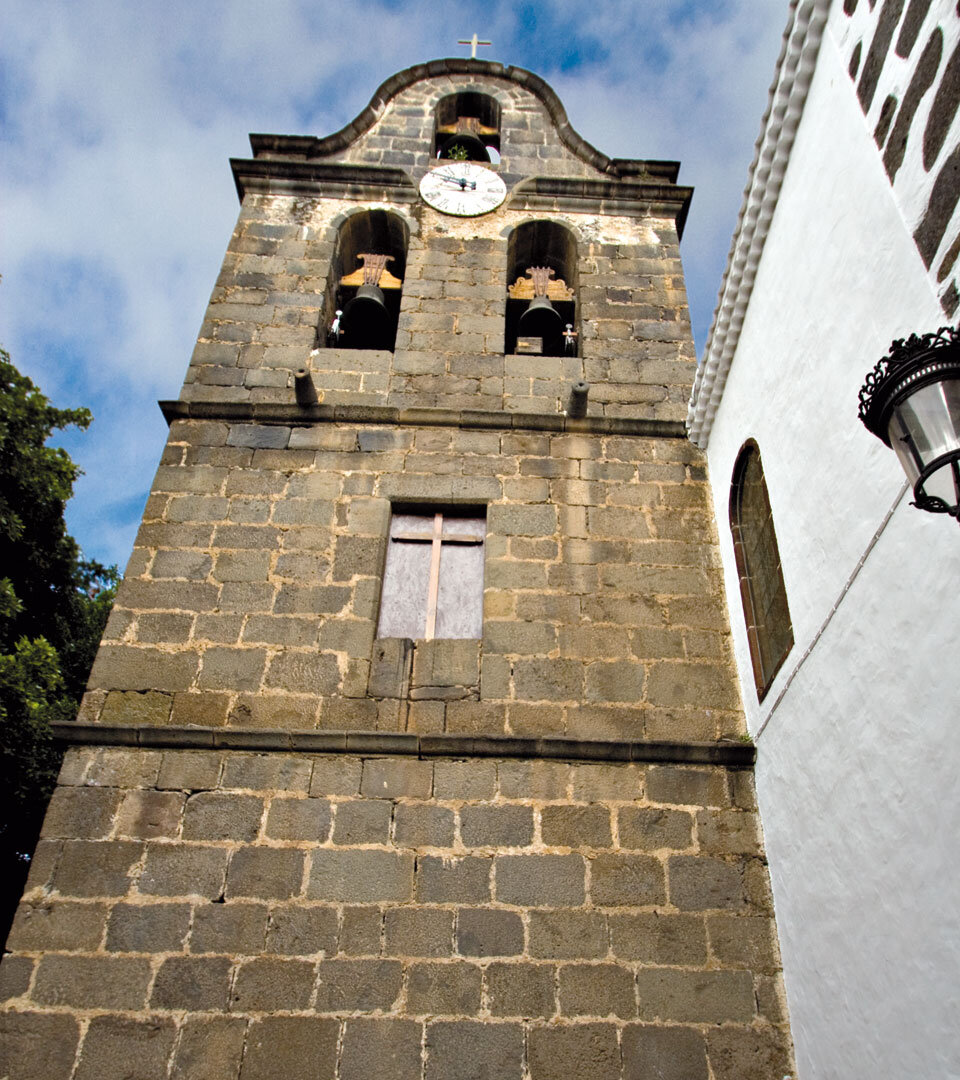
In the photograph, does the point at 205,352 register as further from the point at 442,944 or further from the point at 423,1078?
the point at 423,1078

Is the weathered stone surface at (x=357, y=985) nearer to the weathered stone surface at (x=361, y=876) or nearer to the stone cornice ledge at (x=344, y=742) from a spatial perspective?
the weathered stone surface at (x=361, y=876)

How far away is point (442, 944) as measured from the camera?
4246 mm

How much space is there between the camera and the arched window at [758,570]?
15.6 feet

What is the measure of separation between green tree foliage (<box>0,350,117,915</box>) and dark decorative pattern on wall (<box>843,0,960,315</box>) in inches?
322

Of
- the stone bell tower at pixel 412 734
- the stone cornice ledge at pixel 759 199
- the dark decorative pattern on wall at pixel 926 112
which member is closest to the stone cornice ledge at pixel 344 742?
the stone bell tower at pixel 412 734

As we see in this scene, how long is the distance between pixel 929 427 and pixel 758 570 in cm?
319

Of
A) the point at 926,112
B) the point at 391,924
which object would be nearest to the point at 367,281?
the point at 926,112

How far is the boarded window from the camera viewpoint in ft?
18.2

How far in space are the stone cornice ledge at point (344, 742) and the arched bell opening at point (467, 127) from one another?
685 cm

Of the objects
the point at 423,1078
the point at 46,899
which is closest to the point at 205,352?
the point at 46,899

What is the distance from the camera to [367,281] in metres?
7.93

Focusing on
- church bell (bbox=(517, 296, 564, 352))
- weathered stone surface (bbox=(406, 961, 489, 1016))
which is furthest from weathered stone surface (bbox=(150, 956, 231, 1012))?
church bell (bbox=(517, 296, 564, 352))

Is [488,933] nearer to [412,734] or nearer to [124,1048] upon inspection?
[412,734]

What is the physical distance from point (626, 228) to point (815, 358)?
4811mm
